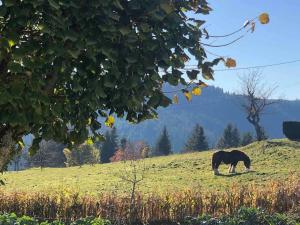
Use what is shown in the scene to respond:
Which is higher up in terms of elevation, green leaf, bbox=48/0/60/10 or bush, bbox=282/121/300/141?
bush, bbox=282/121/300/141

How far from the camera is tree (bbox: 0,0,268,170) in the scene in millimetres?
3709

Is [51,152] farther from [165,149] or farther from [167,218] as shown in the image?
[167,218]

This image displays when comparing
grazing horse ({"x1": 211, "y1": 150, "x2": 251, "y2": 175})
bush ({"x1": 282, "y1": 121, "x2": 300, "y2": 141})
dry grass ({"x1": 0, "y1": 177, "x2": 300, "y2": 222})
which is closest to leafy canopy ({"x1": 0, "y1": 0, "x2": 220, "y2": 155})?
dry grass ({"x1": 0, "y1": 177, "x2": 300, "y2": 222})

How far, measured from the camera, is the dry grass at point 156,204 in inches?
686

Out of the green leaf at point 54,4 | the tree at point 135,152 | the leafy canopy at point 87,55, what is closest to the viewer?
the green leaf at point 54,4

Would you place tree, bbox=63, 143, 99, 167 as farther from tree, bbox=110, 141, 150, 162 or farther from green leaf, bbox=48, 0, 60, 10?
green leaf, bbox=48, 0, 60, 10

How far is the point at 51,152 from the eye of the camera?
104m

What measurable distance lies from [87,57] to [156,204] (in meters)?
14.1

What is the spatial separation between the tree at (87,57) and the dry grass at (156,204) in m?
12.5

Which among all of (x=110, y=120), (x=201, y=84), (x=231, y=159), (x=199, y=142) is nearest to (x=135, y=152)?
(x=231, y=159)

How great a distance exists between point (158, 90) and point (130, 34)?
808 mm

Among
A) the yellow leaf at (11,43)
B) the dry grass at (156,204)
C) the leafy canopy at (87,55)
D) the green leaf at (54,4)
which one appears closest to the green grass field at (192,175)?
the dry grass at (156,204)

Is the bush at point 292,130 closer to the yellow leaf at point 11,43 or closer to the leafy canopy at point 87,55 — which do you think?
the leafy canopy at point 87,55

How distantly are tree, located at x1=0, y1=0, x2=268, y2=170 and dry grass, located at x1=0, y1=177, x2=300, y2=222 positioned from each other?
41.1 ft
